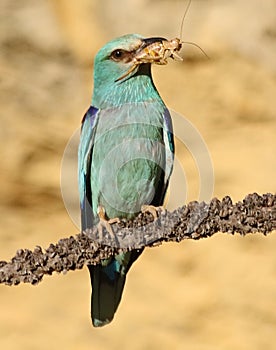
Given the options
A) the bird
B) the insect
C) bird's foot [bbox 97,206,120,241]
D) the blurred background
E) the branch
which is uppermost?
the blurred background

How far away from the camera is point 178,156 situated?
413cm

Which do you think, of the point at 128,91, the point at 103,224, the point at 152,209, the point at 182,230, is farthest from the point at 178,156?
the point at 182,230

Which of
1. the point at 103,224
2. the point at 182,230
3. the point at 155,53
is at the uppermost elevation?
the point at 155,53

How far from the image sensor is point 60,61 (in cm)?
391

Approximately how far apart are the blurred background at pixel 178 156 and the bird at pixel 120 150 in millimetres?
1136

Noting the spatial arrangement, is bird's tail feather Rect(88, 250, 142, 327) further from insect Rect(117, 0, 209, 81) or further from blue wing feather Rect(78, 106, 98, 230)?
insect Rect(117, 0, 209, 81)

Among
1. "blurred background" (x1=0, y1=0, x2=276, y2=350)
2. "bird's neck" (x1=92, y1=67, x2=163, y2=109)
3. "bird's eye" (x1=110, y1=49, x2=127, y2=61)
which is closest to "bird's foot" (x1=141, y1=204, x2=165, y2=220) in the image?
"bird's neck" (x1=92, y1=67, x2=163, y2=109)

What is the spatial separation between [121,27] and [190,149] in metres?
0.62

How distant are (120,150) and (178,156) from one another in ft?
4.86

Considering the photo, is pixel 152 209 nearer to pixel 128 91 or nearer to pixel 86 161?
pixel 86 161

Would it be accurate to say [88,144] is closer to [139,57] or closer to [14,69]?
[139,57]

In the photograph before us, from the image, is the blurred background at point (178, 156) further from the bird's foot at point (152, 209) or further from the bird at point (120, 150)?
the bird's foot at point (152, 209)

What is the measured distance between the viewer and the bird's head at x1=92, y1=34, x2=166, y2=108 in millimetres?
2717

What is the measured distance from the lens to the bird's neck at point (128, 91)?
2.76 meters
